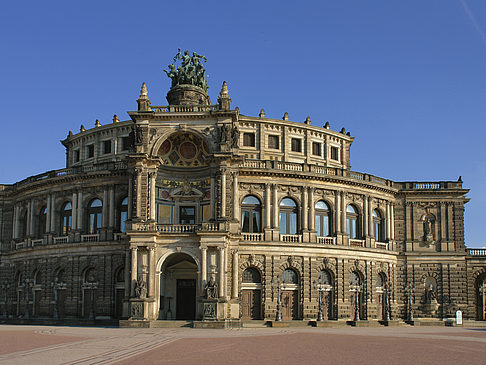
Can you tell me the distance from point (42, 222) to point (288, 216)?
89.4ft

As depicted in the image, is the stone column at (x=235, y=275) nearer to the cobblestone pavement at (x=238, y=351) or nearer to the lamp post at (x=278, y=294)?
the lamp post at (x=278, y=294)

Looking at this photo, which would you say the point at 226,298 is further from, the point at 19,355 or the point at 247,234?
the point at 19,355

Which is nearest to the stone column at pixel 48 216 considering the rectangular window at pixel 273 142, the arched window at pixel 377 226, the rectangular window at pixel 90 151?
the rectangular window at pixel 90 151

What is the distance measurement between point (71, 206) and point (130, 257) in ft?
45.9

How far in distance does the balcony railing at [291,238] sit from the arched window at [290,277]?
292 cm

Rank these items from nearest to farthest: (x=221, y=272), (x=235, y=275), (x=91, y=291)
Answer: (x=221, y=272) < (x=235, y=275) < (x=91, y=291)

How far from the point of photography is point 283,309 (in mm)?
57906

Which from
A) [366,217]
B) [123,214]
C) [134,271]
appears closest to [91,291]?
[123,214]

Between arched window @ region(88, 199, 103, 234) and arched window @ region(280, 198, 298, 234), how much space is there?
18442 mm

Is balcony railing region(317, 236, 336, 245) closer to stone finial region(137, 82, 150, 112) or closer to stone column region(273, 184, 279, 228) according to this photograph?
stone column region(273, 184, 279, 228)

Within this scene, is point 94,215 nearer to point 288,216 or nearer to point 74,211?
point 74,211

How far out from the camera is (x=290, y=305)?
2293 inches

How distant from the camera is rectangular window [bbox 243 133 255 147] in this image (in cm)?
6375

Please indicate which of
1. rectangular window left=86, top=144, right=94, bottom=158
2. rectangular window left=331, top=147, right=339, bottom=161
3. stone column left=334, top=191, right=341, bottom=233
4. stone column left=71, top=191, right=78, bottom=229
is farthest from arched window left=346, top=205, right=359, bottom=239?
rectangular window left=86, top=144, right=94, bottom=158
